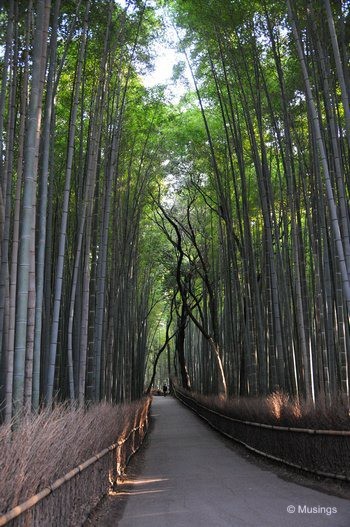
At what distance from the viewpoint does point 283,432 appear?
221 inches

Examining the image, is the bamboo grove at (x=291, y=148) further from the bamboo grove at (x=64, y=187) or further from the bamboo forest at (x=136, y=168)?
the bamboo grove at (x=64, y=187)

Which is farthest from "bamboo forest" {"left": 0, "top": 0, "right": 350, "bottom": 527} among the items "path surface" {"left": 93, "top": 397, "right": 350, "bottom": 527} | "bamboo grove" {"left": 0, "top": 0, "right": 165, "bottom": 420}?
"path surface" {"left": 93, "top": 397, "right": 350, "bottom": 527}

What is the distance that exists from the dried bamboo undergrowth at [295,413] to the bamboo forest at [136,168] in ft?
0.21

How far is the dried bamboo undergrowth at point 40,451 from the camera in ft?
7.13

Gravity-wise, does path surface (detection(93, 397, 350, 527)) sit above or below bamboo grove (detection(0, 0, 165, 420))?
below

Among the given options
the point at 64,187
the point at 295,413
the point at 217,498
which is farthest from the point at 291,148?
the point at 217,498

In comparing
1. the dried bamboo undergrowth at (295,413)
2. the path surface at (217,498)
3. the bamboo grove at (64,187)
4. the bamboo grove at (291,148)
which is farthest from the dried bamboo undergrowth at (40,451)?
the bamboo grove at (291,148)

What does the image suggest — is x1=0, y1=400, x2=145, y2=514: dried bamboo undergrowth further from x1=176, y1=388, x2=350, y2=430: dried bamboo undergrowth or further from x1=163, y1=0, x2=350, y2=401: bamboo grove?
x1=163, y1=0, x2=350, y2=401: bamboo grove

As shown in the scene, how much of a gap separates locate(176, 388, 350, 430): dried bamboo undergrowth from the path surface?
55cm

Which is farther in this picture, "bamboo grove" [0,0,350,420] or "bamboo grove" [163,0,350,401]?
"bamboo grove" [163,0,350,401]

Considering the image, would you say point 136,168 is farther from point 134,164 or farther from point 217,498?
point 217,498

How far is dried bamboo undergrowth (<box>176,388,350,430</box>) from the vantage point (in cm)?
453

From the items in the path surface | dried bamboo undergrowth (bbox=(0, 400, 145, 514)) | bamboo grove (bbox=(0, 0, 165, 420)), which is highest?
bamboo grove (bbox=(0, 0, 165, 420))

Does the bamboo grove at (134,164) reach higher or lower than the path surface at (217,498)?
higher
